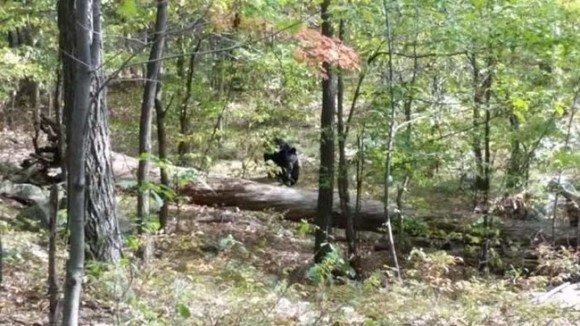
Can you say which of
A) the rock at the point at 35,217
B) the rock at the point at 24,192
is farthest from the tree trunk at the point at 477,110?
A: the rock at the point at 24,192

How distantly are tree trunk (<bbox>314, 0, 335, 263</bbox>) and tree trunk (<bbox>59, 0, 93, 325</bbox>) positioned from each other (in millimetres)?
5586

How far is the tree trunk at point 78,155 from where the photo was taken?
2744 mm

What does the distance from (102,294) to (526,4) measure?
17.2ft

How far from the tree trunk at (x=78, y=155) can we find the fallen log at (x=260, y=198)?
8191 millimetres

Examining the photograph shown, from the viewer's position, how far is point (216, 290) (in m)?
5.54

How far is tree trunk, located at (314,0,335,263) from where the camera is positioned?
862 cm

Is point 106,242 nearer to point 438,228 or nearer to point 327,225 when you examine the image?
point 327,225

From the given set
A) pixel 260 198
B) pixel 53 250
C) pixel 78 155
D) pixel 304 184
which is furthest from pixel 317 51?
pixel 304 184

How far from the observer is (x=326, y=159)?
9078mm

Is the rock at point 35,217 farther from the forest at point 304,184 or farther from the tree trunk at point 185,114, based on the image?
the tree trunk at point 185,114

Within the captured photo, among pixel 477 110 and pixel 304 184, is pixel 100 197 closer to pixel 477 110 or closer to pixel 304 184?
pixel 477 110

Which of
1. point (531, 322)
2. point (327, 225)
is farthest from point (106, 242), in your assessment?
point (327, 225)

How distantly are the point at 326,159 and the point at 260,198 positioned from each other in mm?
2895

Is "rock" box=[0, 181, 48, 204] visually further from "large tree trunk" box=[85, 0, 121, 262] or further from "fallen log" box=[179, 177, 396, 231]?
"large tree trunk" box=[85, 0, 121, 262]
